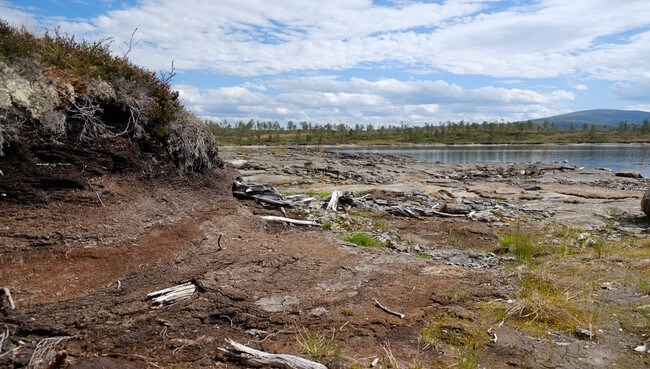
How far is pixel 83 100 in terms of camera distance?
8.42 m

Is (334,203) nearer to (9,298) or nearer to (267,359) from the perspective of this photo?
(267,359)

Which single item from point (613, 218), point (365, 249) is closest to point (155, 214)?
point (365, 249)

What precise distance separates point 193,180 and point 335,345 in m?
6.03

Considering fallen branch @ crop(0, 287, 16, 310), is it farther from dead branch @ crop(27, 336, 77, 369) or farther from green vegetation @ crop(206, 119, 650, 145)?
green vegetation @ crop(206, 119, 650, 145)

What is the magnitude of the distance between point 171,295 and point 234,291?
0.88m

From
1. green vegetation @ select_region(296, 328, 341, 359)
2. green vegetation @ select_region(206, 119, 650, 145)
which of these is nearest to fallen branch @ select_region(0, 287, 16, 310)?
green vegetation @ select_region(296, 328, 341, 359)

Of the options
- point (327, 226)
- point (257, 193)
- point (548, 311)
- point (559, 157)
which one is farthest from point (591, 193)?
point (559, 157)

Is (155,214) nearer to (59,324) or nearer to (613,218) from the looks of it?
(59,324)

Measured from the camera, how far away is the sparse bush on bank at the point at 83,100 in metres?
7.45

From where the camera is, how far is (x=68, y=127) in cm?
804

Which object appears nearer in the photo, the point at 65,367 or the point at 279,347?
the point at 65,367

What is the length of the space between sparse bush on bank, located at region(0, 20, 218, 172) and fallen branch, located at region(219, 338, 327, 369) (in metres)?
4.75

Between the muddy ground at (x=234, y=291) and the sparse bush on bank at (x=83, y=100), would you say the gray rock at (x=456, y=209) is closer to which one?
the muddy ground at (x=234, y=291)

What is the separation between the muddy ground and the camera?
535 centimetres
